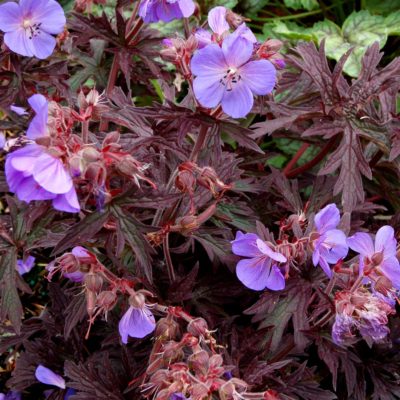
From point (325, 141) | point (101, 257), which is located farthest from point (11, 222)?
point (325, 141)

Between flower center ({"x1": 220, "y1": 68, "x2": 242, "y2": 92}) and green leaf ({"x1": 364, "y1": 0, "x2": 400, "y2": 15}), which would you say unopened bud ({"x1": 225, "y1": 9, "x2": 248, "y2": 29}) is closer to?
flower center ({"x1": 220, "y1": 68, "x2": 242, "y2": 92})

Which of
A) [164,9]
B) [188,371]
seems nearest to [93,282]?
[188,371]

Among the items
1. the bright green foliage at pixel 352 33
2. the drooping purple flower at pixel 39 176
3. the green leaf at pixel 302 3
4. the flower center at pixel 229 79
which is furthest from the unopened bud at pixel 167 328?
the green leaf at pixel 302 3

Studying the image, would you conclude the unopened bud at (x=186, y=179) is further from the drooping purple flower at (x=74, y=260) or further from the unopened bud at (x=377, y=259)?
the unopened bud at (x=377, y=259)

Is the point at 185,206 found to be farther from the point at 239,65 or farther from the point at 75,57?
the point at 75,57

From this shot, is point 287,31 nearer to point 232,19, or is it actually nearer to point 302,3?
point 302,3

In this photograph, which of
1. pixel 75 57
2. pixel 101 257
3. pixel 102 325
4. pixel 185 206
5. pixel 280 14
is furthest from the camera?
pixel 280 14

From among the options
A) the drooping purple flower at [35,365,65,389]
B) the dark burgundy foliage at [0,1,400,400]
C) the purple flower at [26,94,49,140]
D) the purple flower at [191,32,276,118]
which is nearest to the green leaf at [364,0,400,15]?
the dark burgundy foliage at [0,1,400,400]
